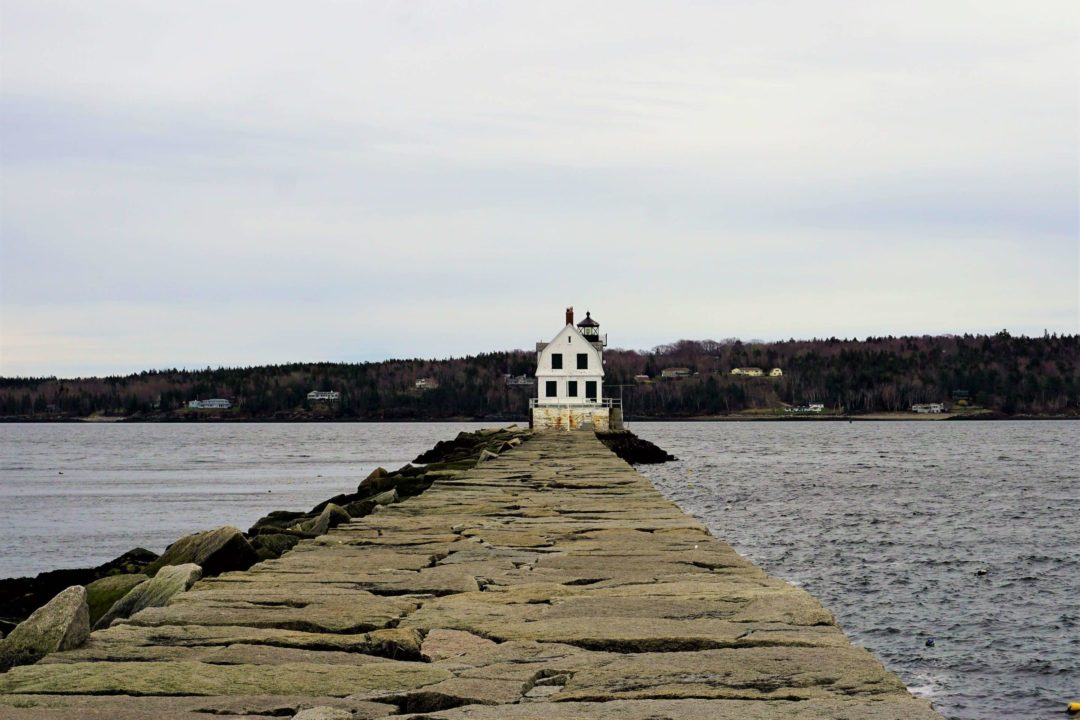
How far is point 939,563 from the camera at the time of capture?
1970cm

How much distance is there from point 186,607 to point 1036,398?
186392mm

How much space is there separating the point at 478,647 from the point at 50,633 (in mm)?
1738

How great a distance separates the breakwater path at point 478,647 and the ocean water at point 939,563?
5053 millimetres

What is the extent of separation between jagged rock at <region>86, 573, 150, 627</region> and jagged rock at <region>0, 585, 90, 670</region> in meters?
3.36

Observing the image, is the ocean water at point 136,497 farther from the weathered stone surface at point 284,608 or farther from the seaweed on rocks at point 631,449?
the weathered stone surface at point 284,608

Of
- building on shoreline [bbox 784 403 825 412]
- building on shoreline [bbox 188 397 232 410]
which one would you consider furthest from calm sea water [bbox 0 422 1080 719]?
building on shoreline [bbox 188 397 232 410]

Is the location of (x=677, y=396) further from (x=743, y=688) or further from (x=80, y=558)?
(x=743, y=688)

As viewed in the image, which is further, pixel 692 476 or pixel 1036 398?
pixel 1036 398

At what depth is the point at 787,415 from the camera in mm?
180875

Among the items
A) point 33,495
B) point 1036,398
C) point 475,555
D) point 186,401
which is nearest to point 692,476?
point 33,495

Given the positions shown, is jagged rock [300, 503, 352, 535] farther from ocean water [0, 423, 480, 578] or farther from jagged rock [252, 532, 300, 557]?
ocean water [0, 423, 480, 578]

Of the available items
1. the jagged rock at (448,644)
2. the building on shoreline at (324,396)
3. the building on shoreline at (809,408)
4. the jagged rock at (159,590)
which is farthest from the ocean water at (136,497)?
the building on shoreline at (809,408)

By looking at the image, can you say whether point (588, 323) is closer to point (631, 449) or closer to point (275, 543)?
point (631, 449)

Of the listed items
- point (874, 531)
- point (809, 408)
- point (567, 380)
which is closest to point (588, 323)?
point (567, 380)
